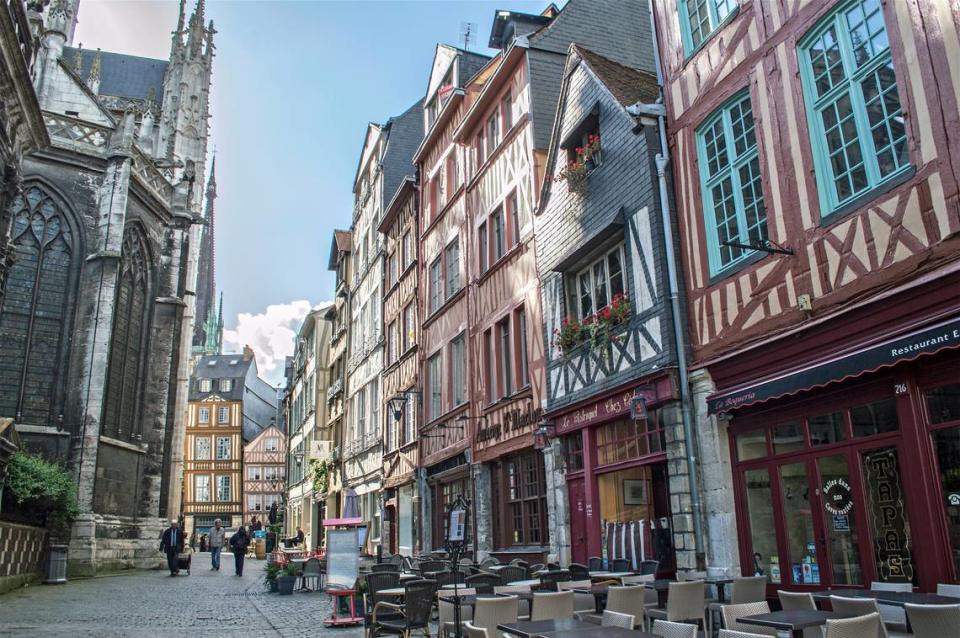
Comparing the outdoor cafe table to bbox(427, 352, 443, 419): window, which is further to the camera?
bbox(427, 352, 443, 419): window

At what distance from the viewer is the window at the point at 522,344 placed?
45.2ft

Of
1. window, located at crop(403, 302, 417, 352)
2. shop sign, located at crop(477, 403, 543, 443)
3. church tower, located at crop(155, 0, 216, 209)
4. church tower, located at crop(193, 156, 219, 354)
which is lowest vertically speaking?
shop sign, located at crop(477, 403, 543, 443)

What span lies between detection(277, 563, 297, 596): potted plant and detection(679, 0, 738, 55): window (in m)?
11.6

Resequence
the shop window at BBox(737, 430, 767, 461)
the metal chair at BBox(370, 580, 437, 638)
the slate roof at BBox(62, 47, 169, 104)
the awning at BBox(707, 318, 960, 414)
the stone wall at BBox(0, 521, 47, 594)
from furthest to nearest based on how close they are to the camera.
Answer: the slate roof at BBox(62, 47, 169, 104), the stone wall at BBox(0, 521, 47, 594), the shop window at BBox(737, 430, 767, 461), the metal chair at BBox(370, 580, 437, 638), the awning at BBox(707, 318, 960, 414)

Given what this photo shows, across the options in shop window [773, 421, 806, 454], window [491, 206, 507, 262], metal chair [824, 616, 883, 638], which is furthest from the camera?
window [491, 206, 507, 262]

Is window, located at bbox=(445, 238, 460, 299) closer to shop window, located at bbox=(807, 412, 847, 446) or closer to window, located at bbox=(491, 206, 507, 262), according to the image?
window, located at bbox=(491, 206, 507, 262)

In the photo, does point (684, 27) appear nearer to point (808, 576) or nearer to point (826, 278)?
point (826, 278)

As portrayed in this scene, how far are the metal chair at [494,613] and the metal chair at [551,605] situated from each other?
159mm

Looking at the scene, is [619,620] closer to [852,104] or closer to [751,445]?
[751,445]

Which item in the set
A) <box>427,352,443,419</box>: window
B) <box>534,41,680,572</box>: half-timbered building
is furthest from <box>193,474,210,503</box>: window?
<box>534,41,680,572</box>: half-timbered building

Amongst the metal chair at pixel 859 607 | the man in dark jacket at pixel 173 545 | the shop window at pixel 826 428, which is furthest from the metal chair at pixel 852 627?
the man in dark jacket at pixel 173 545

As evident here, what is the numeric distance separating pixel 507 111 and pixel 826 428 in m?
9.95

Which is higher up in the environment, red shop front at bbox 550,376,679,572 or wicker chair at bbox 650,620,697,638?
red shop front at bbox 550,376,679,572

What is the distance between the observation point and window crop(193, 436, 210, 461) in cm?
6322
